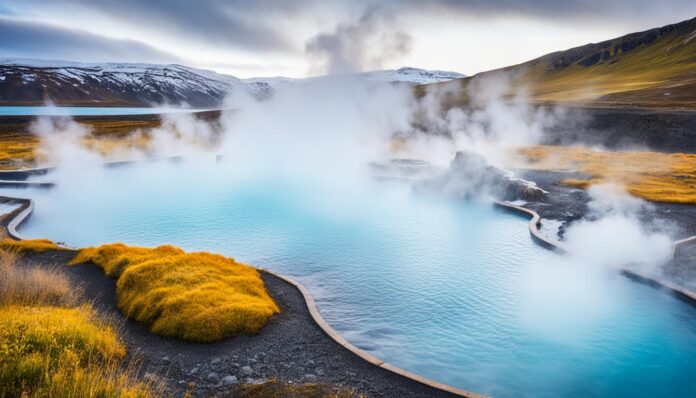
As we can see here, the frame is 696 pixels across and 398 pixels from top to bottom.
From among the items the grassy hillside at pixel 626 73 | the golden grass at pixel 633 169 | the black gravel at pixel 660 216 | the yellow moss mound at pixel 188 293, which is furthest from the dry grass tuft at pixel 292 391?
the grassy hillside at pixel 626 73

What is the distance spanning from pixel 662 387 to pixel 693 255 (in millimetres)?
9815

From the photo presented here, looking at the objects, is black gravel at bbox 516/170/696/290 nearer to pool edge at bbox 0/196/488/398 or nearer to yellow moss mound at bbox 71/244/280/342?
pool edge at bbox 0/196/488/398

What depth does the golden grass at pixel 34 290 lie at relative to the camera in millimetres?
12336

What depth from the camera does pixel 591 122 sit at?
67.2m

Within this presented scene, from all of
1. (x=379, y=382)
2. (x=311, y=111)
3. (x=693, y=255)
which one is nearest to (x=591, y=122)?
(x=311, y=111)

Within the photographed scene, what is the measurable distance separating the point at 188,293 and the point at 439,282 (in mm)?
9290

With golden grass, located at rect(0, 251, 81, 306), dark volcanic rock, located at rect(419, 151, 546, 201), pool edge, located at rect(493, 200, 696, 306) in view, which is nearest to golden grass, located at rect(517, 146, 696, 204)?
dark volcanic rock, located at rect(419, 151, 546, 201)

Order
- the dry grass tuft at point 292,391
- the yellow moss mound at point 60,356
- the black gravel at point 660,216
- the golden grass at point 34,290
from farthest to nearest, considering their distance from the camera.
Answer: the black gravel at point 660,216 → the golden grass at point 34,290 → the dry grass tuft at point 292,391 → the yellow moss mound at point 60,356

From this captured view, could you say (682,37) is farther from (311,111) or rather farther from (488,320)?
(488,320)

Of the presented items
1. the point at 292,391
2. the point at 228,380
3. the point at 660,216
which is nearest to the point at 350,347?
the point at 292,391

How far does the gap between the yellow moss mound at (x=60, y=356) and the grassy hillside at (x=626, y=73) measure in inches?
3272

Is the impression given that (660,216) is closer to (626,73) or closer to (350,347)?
(350,347)

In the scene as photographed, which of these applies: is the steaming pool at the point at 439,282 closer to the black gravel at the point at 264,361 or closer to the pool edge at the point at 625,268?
the pool edge at the point at 625,268

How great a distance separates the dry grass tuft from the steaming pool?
3.04 m
